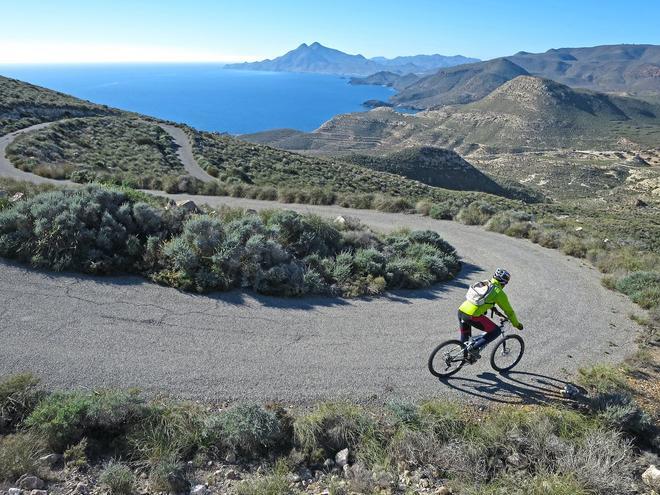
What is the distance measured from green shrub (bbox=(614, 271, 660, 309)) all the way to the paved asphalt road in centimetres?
98

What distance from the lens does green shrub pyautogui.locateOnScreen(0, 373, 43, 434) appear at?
527cm

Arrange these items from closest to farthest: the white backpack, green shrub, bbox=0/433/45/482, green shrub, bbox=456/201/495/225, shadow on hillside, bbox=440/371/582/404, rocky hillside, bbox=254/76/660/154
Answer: green shrub, bbox=0/433/45/482, the white backpack, shadow on hillside, bbox=440/371/582/404, green shrub, bbox=456/201/495/225, rocky hillside, bbox=254/76/660/154

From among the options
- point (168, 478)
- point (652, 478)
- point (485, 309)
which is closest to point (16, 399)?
point (168, 478)

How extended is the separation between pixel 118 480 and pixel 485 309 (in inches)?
210

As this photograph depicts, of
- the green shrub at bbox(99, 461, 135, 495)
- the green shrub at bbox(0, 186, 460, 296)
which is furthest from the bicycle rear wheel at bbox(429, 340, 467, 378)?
the green shrub at bbox(99, 461, 135, 495)

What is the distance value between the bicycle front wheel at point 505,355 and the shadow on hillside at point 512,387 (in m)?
0.13

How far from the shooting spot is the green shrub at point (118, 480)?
178 inches

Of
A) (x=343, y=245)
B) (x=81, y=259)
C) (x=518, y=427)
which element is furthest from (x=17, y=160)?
(x=518, y=427)

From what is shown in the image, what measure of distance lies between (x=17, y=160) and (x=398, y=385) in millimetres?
28074

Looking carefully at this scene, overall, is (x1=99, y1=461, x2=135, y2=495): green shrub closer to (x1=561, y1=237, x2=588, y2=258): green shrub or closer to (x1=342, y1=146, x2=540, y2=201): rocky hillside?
(x1=561, y1=237, x2=588, y2=258): green shrub

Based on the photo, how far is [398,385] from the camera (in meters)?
6.82

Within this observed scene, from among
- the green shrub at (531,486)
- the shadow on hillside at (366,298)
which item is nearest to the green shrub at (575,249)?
the shadow on hillside at (366,298)

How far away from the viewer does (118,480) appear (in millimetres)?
4543

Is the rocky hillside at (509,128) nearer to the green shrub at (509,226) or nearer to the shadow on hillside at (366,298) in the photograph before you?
the green shrub at (509,226)
